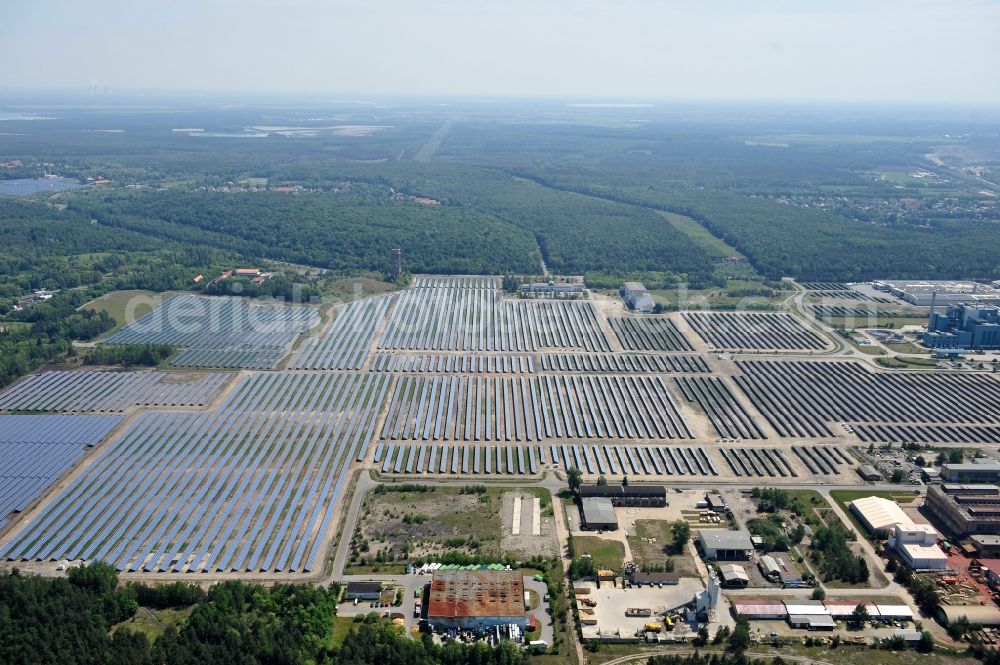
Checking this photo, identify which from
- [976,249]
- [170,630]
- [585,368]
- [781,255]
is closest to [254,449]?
[170,630]

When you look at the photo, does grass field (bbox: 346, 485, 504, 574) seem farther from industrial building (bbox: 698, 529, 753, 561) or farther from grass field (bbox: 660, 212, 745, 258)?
grass field (bbox: 660, 212, 745, 258)

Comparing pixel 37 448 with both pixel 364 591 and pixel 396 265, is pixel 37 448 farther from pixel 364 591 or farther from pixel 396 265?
pixel 396 265

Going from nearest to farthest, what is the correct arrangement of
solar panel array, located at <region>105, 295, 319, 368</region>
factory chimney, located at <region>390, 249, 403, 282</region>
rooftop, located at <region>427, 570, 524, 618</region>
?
rooftop, located at <region>427, 570, 524, 618</region> < solar panel array, located at <region>105, 295, 319, 368</region> < factory chimney, located at <region>390, 249, 403, 282</region>

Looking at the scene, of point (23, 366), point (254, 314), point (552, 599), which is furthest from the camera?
point (254, 314)

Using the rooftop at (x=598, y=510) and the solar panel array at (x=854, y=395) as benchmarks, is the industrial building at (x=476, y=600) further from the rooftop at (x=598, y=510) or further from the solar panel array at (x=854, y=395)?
the solar panel array at (x=854, y=395)

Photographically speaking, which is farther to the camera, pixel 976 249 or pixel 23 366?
pixel 976 249

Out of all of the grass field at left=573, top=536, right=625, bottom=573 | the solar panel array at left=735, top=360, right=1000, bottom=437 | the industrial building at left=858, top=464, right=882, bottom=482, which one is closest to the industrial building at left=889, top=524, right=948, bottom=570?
the industrial building at left=858, top=464, right=882, bottom=482

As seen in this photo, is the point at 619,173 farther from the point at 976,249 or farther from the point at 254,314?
the point at 254,314

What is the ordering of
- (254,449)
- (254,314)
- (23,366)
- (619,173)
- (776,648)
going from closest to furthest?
(776,648) < (254,449) < (23,366) < (254,314) < (619,173)

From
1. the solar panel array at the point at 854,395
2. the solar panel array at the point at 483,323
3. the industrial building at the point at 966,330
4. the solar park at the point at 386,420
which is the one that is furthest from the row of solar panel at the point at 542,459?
the industrial building at the point at 966,330
